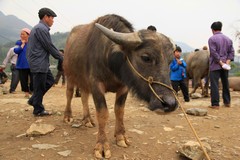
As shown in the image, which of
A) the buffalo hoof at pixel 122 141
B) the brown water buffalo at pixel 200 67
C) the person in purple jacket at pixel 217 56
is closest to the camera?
the buffalo hoof at pixel 122 141

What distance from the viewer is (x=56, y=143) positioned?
4098mm

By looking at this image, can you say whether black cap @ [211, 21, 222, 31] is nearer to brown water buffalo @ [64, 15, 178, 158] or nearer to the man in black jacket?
brown water buffalo @ [64, 15, 178, 158]

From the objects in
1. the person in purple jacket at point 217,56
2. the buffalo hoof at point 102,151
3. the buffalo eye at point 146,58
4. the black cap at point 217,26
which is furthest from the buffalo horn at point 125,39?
the black cap at point 217,26

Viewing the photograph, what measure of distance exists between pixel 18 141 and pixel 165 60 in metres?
2.62

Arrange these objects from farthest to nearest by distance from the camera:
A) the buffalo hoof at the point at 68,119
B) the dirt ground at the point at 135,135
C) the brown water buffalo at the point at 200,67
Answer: the brown water buffalo at the point at 200,67
the buffalo hoof at the point at 68,119
the dirt ground at the point at 135,135

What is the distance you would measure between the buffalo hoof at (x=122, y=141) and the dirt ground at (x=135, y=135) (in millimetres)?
64

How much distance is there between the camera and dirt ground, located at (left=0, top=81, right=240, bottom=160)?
3705 mm

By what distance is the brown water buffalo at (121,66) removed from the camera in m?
3.17

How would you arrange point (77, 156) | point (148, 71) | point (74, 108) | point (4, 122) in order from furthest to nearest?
point (74, 108)
point (4, 122)
point (77, 156)
point (148, 71)

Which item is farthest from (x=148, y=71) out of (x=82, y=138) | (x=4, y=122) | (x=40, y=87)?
(x=4, y=122)

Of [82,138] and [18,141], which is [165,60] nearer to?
[82,138]

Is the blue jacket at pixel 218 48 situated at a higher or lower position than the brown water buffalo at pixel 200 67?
higher

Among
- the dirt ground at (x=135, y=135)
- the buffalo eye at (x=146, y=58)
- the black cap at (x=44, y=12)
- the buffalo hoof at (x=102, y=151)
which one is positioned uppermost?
the black cap at (x=44, y=12)

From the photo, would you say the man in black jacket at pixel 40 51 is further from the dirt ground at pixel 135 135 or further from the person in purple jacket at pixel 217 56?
the person in purple jacket at pixel 217 56
